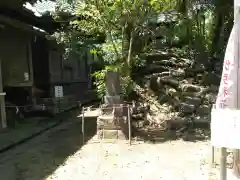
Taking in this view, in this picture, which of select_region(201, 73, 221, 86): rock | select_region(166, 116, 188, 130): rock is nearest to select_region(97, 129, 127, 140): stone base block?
select_region(166, 116, 188, 130): rock

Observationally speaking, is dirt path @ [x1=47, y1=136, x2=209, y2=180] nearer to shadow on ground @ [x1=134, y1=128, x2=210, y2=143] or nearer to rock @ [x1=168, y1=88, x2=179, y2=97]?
shadow on ground @ [x1=134, y1=128, x2=210, y2=143]

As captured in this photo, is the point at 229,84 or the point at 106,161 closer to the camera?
the point at 229,84

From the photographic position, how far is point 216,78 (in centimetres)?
1045

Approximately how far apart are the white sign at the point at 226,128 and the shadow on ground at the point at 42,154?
323 cm

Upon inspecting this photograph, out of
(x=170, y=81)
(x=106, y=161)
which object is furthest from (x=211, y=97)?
(x=106, y=161)

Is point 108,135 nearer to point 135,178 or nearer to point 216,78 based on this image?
point 135,178

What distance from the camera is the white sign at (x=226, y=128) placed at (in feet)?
8.84

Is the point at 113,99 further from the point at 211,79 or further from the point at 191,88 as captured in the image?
the point at 211,79

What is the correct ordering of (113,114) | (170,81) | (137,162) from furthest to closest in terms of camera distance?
(170,81) < (113,114) < (137,162)

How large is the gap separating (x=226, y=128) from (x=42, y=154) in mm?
4745

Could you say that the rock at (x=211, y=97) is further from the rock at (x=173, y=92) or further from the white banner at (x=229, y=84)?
the white banner at (x=229, y=84)

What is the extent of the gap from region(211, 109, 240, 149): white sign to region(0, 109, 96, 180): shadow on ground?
3.23m

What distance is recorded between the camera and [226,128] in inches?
107

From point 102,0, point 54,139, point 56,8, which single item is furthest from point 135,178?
point 56,8
